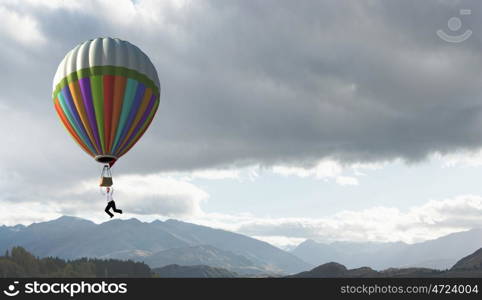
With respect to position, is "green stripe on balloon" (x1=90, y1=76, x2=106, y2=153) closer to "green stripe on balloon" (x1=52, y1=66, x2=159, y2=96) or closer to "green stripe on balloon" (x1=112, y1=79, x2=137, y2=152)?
"green stripe on balloon" (x1=52, y1=66, x2=159, y2=96)

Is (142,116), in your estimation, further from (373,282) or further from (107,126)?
(373,282)

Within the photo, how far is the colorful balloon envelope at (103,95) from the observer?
291ft

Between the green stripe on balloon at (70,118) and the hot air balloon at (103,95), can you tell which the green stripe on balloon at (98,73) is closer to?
the hot air balloon at (103,95)

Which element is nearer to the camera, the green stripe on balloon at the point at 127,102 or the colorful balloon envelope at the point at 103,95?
the colorful balloon envelope at the point at 103,95

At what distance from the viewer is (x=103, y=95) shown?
89.4 metres

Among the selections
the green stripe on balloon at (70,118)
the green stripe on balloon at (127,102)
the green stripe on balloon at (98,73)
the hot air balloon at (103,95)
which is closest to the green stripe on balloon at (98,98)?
the hot air balloon at (103,95)

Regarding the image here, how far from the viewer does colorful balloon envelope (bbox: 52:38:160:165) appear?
8869 cm

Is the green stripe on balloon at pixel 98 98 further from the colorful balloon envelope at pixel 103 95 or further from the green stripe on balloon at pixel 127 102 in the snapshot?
the green stripe on balloon at pixel 127 102

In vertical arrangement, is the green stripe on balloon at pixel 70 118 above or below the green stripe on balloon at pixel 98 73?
below

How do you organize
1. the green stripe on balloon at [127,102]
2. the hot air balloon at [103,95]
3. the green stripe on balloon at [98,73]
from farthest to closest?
the green stripe on balloon at [127,102], the green stripe on balloon at [98,73], the hot air balloon at [103,95]

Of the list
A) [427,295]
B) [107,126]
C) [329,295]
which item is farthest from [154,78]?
[427,295]

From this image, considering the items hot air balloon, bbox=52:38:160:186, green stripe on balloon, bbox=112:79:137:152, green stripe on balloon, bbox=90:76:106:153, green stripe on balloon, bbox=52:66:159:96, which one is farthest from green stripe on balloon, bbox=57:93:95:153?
green stripe on balloon, bbox=112:79:137:152

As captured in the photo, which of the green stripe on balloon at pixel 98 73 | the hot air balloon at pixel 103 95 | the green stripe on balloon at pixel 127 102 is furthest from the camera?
the green stripe on balloon at pixel 127 102

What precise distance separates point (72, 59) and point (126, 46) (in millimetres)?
9273
